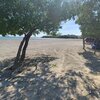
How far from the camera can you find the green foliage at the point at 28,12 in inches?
502

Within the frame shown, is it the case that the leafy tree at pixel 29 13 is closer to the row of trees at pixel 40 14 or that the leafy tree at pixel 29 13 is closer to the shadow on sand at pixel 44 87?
the row of trees at pixel 40 14

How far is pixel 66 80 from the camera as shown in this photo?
44.3 ft

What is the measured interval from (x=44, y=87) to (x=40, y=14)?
5235mm

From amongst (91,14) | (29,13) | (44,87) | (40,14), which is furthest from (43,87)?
(91,14)

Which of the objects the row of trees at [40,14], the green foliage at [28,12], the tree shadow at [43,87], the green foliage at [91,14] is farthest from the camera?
the green foliage at [91,14]

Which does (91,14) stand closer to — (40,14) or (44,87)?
(40,14)

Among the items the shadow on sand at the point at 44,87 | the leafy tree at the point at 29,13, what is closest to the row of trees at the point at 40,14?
the leafy tree at the point at 29,13

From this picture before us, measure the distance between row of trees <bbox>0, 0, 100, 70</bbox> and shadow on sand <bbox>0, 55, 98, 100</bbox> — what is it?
2.73 metres

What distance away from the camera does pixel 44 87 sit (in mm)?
11938

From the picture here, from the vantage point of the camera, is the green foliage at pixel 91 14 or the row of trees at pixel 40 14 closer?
the row of trees at pixel 40 14

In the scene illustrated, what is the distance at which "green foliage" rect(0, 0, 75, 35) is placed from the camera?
41.8 ft

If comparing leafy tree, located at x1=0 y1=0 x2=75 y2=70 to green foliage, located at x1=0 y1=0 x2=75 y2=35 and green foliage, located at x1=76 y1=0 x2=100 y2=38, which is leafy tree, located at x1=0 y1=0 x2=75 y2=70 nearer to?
green foliage, located at x1=0 y1=0 x2=75 y2=35

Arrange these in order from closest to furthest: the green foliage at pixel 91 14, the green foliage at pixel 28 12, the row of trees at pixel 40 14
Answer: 1. the green foliage at pixel 28 12
2. the row of trees at pixel 40 14
3. the green foliage at pixel 91 14

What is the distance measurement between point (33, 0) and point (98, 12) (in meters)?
7.67
